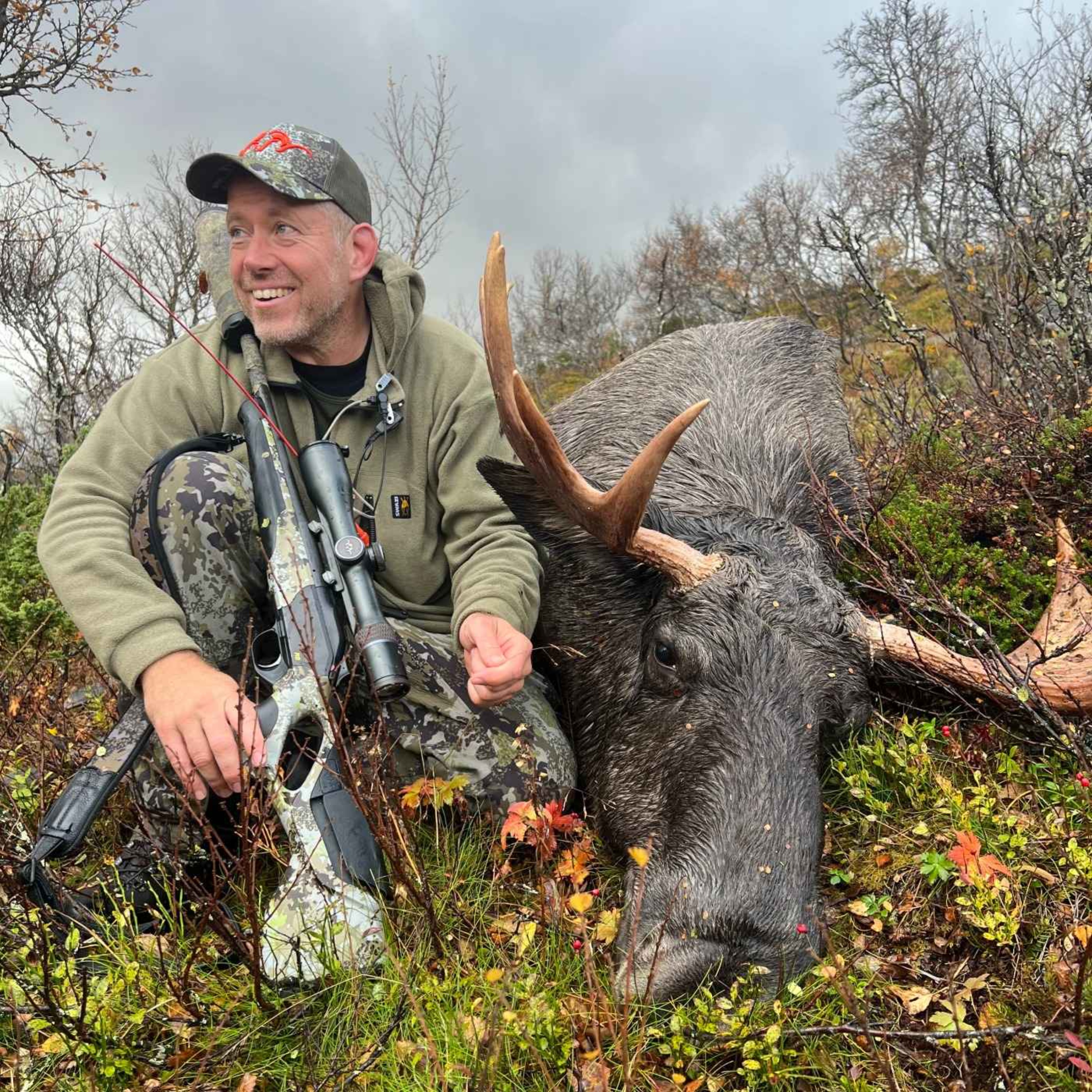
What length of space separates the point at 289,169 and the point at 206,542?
1.55 meters

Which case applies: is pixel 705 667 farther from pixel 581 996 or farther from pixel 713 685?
pixel 581 996

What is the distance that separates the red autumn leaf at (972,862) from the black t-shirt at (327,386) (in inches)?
109

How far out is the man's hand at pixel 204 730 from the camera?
8.75 ft

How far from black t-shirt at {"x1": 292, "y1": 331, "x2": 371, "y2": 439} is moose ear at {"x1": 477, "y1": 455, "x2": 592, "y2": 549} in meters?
0.65

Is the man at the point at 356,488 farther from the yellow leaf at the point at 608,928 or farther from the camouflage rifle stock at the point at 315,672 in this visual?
the yellow leaf at the point at 608,928

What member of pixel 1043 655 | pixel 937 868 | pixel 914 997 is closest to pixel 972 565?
pixel 1043 655

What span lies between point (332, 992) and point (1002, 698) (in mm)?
2556

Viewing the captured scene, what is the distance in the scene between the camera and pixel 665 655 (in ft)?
10.7

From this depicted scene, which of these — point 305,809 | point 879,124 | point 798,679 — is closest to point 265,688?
point 305,809

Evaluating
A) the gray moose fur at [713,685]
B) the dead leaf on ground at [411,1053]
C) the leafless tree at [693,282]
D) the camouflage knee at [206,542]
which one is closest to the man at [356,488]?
the camouflage knee at [206,542]

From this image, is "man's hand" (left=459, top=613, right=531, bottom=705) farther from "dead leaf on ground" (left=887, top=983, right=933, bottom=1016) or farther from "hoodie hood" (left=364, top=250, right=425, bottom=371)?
"dead leaf on ground" (left=887, top=983, right=933, bottom=1016)

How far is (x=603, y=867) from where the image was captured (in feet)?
10.7

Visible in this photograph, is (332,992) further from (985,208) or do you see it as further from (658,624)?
(985,208)

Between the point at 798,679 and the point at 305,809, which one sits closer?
the point at 305,809
